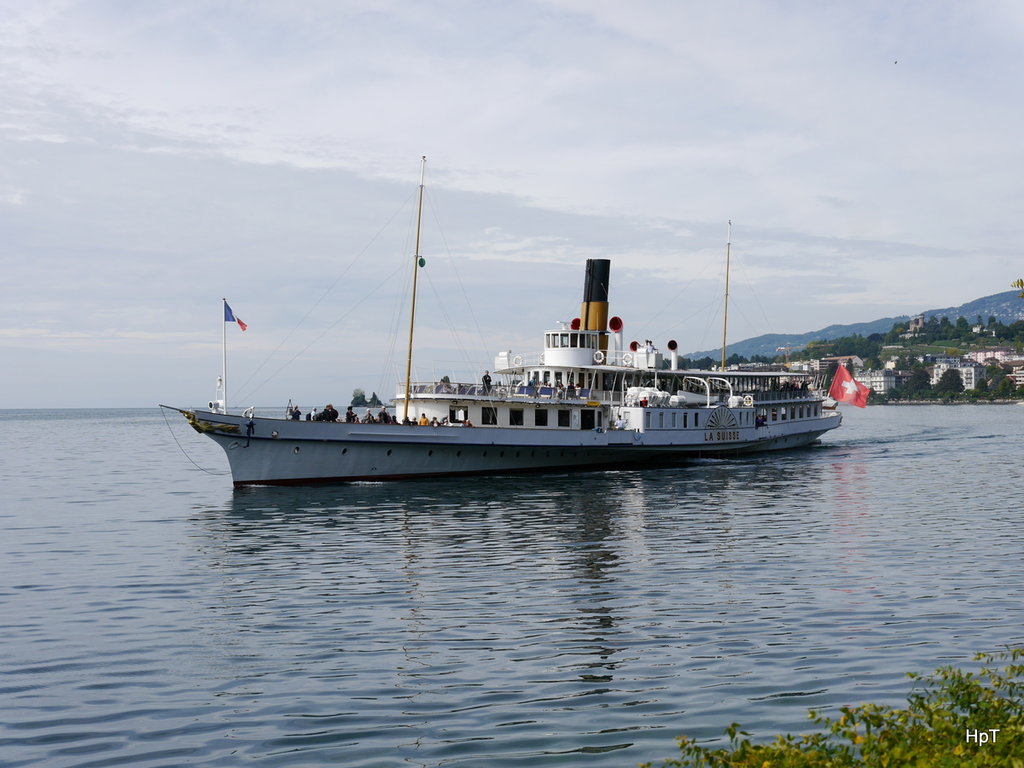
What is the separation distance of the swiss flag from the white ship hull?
2327cm

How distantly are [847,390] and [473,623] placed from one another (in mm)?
58822

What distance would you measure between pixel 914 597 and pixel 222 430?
28.7 meters

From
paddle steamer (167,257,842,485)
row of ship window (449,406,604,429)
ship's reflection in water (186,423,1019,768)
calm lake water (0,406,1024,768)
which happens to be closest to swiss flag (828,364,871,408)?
paddle steamer (167,257,842,485)

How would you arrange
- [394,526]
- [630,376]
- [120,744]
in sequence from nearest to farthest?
[120,744] → [394,526] → [630,376]

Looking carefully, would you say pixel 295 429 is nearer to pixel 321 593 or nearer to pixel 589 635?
pixel 321 593

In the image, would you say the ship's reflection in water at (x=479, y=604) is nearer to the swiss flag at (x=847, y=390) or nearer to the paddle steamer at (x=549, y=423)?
the paddle steamer at (x=549, y=423)

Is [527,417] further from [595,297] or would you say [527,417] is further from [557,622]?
[557,622]

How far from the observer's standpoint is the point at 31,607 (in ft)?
64.4

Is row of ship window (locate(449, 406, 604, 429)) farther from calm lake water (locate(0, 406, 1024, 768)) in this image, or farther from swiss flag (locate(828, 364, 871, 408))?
swiss flag (locate(828, 364, 871, 408))

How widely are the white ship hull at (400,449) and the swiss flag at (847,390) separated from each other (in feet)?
76.3

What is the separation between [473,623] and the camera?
17.2 m

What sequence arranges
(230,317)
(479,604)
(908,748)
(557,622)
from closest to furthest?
(908,748), (557,622), (479,604), (230,317)

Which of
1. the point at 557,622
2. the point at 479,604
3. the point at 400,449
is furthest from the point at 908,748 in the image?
the point at 400,449

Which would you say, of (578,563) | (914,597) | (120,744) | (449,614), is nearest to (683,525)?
(578,563)
